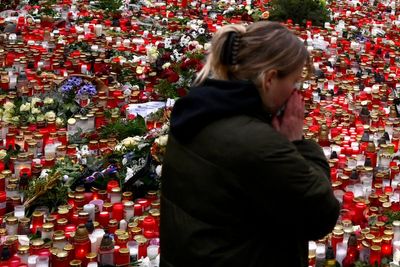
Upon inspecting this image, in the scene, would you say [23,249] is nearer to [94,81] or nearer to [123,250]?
[123,250]

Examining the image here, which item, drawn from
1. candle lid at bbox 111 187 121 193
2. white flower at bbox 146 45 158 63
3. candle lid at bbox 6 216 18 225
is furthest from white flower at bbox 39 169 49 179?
white flower at bbox 146 45 158 63

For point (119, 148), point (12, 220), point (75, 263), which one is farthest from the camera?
point (119, 148)

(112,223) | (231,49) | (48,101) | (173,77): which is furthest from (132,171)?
(231,49)

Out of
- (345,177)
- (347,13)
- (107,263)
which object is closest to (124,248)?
(107,263)

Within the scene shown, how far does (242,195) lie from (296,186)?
0.14 meters

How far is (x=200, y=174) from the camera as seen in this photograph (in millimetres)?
1845

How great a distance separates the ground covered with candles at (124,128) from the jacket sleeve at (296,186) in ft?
5.62

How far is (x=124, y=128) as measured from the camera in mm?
5281

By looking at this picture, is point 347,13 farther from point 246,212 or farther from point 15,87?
point 246,212

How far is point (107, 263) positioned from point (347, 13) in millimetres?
8714

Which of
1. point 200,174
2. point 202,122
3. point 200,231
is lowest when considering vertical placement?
point 200,231

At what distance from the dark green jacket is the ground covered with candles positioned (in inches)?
63.9

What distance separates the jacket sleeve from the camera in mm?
1750

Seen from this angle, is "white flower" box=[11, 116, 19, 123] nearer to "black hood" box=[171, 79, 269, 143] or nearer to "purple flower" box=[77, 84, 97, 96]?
"purple flower" box=[77, 84, 97, 96]
